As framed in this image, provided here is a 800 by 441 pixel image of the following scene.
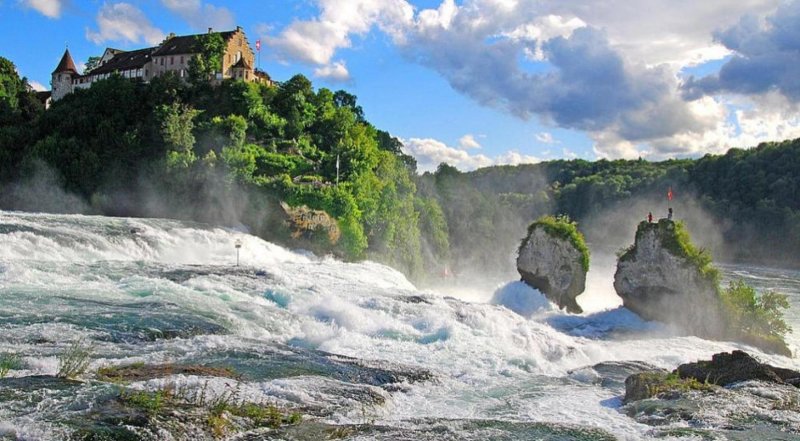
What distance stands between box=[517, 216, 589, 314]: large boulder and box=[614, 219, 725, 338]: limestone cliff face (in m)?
2.10

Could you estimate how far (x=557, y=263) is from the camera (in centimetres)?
3688

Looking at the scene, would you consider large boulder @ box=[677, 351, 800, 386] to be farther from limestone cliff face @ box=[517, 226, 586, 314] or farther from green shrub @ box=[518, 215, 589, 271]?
green shrub @ box=[518, 215, 589, 271]

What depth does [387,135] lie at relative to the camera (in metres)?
87.6

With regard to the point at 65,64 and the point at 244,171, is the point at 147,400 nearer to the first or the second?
the point at 244,171

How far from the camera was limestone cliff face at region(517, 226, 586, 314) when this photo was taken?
36.4 meters

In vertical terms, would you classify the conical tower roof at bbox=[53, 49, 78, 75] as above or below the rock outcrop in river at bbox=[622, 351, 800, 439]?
above

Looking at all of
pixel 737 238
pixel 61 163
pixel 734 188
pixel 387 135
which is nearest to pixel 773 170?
pixel 734 188

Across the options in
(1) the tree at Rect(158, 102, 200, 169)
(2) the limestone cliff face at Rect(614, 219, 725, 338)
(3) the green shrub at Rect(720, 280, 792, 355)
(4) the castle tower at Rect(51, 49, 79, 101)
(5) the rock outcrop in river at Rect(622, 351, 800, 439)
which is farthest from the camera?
(4) the castle tower at Rect(51, 49, 79, 101)

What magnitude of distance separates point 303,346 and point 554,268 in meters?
22.2

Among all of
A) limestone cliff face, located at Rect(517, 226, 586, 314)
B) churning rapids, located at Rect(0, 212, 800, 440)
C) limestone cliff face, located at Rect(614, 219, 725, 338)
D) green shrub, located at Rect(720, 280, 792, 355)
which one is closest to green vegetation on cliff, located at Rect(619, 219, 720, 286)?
limestone cliff face, located at Rect(614, 219, 725, 338)

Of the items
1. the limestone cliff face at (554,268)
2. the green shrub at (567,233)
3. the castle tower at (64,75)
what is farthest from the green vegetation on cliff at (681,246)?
the castle tower at (64,75)

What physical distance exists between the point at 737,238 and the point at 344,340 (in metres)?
95.5

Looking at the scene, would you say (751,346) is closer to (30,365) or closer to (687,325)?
(687,325)

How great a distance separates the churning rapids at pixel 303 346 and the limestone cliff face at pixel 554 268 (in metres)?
5.09
